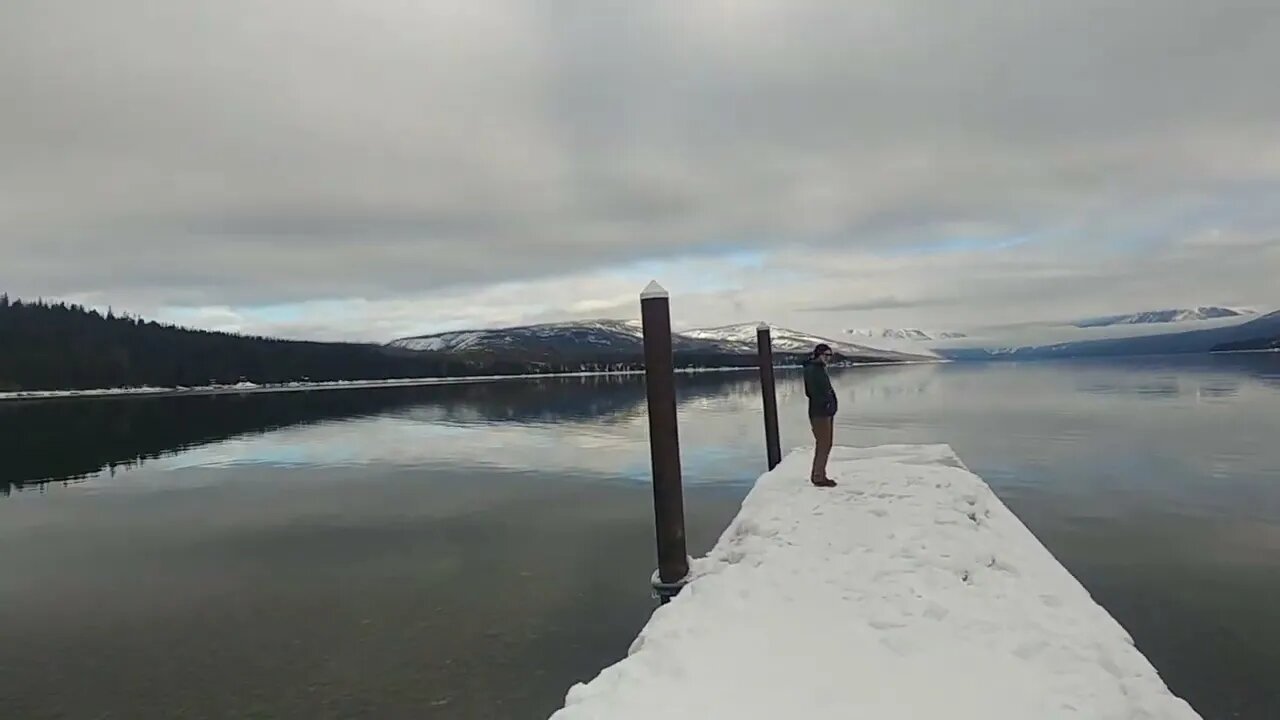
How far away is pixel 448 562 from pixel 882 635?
832cm

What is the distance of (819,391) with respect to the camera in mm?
10148

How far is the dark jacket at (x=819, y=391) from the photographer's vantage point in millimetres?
9867

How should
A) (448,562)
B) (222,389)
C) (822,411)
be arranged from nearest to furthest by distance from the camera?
(822,411)
(448,562)
(222,389)

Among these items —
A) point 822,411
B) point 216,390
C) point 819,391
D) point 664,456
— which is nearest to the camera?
point 664,456

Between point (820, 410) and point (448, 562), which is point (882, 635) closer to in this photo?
point (820, 410)

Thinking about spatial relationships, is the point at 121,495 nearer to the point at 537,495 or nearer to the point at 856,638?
the point at 537,495

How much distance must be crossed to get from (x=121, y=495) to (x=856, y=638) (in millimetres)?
20344

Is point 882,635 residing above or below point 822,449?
below

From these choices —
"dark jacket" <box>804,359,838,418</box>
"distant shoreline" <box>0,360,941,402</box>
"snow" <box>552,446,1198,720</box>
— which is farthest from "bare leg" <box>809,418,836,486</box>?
"distant shoreline" <box>0,360,941,402</box>

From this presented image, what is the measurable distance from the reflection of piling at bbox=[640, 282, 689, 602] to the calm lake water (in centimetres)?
146

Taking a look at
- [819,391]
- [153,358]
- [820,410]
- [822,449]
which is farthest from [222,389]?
[822,449]

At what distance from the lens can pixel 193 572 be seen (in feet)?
38.9

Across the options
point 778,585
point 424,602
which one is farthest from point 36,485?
point 778,585

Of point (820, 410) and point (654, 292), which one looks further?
point (820, 410)
